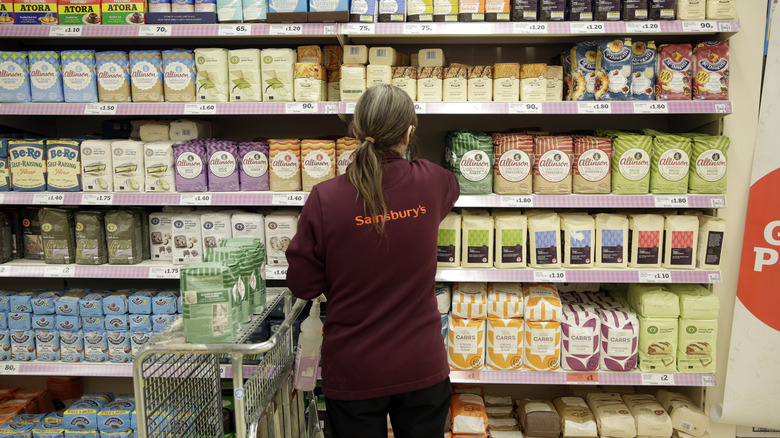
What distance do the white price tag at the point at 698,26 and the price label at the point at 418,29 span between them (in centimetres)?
112

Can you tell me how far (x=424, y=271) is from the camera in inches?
68.7

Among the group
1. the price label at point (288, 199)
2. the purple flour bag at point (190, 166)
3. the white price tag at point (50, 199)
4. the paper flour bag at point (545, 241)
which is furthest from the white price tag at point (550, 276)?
the white price tag at point (50, 199)

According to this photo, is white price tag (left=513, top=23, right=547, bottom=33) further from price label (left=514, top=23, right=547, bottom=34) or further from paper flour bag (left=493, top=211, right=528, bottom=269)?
paper flour bag (left=493, top=211, right=528, bottom=269)

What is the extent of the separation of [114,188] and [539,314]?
2.16 meters

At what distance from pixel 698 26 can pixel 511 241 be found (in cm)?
126

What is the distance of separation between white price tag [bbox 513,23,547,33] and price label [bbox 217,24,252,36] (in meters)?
1.23

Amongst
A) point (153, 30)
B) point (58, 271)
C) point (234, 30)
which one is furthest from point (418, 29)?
point (58, 271)

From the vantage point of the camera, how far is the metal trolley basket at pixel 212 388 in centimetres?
163

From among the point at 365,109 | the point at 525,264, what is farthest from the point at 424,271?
the point at 525,264

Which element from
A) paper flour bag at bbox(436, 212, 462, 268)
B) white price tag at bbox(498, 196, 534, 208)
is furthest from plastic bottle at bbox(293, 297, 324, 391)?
white price tag at bbox(498, 196, 534, 208)

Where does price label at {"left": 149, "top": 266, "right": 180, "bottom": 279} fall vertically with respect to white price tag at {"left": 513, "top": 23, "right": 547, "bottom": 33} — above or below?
below

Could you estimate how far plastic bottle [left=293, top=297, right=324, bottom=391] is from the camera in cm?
206

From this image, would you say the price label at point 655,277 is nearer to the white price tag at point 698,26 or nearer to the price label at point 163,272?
the white price tag at point 698,26

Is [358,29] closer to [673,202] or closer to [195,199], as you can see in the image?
[195,199]
